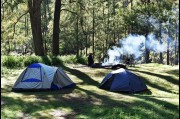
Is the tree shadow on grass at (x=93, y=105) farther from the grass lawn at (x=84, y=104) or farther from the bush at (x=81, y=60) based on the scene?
the bush at (x=81, y=60)

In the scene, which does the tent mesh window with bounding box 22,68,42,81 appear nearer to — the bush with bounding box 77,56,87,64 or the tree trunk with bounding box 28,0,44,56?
the tree trunk with bounding box 28,0,44,56

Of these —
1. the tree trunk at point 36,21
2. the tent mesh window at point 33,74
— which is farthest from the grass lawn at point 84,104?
the tree trunk at point 36,21

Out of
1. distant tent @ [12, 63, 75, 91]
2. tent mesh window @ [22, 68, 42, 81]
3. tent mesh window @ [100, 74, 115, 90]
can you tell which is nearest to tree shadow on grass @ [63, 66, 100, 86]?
tent mesh window @ [100, 74, 115, 90]

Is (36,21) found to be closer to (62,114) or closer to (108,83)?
(108,83)

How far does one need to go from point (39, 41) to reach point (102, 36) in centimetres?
3132

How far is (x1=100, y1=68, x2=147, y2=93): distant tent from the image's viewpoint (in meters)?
17.3

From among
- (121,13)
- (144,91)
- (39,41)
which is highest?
(121,13)

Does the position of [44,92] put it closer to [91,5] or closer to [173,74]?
[173,74]

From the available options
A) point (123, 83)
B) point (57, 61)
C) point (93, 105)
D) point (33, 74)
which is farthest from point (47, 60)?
point (93, 105)

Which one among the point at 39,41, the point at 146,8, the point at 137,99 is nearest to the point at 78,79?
the point at 137,99

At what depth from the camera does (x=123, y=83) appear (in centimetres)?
1739

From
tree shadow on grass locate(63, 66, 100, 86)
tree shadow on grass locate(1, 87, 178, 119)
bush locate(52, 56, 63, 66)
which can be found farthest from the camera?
Answer: bush locate(52, 56, 63, 66)

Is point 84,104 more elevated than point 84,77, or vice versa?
point 84,77

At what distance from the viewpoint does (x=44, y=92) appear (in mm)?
16062
